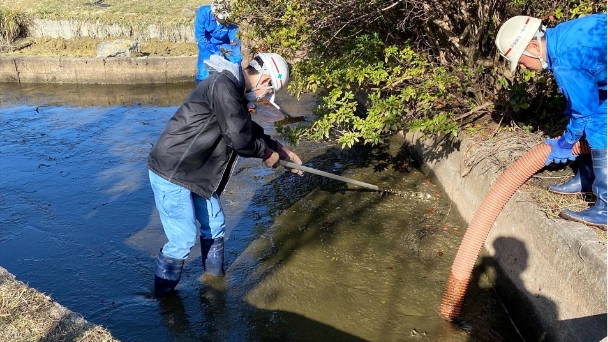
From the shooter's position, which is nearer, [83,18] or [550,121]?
[550,121]

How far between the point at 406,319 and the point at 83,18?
12.6m

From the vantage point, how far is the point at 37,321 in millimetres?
2998

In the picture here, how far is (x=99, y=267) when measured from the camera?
4688 millimetres

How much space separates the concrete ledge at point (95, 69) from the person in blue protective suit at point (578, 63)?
355 inches

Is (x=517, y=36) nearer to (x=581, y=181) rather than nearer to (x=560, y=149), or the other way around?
(x=560, y=149)

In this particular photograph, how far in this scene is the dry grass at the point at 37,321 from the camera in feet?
9.52

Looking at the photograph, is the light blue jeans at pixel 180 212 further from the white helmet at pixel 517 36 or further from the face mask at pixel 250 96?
the white helmet at pixel 517 36

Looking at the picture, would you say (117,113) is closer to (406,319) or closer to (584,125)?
(406,319)

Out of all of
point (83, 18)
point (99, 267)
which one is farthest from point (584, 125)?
point (83, 18)

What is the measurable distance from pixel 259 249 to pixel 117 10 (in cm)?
1184

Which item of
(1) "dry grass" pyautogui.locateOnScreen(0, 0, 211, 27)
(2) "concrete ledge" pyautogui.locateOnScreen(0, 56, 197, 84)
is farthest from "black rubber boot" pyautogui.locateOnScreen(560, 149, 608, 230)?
(1) "dry grass" pyautogui.locateOnScreen(0, 0, 211, 27)

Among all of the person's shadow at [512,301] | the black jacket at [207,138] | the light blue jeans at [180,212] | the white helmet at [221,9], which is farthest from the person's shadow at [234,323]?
the white helmet at [221,9]

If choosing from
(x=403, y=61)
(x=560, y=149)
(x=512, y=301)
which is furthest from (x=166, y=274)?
(x=403, y=61)

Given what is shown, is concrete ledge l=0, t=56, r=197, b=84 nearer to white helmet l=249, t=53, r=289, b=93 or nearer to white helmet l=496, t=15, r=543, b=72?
white helmet l=249, t=53, r=289, b=93
